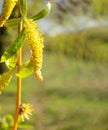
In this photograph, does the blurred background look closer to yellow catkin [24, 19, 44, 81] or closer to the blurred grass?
the blurred grass

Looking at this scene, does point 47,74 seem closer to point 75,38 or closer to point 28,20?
point 75,38

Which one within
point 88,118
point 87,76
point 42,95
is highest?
point 87,76

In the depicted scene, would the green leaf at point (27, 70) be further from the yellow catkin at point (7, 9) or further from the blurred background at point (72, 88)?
the blurred background at point (72, 88)

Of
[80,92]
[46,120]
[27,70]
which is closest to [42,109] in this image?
[46,120]

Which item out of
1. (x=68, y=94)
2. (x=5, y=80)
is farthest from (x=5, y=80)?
(x=68, y=94)

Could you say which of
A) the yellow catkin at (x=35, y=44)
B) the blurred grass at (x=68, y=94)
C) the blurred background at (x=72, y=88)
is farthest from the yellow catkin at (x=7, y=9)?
the blurred grass at (x=68, y=94)
